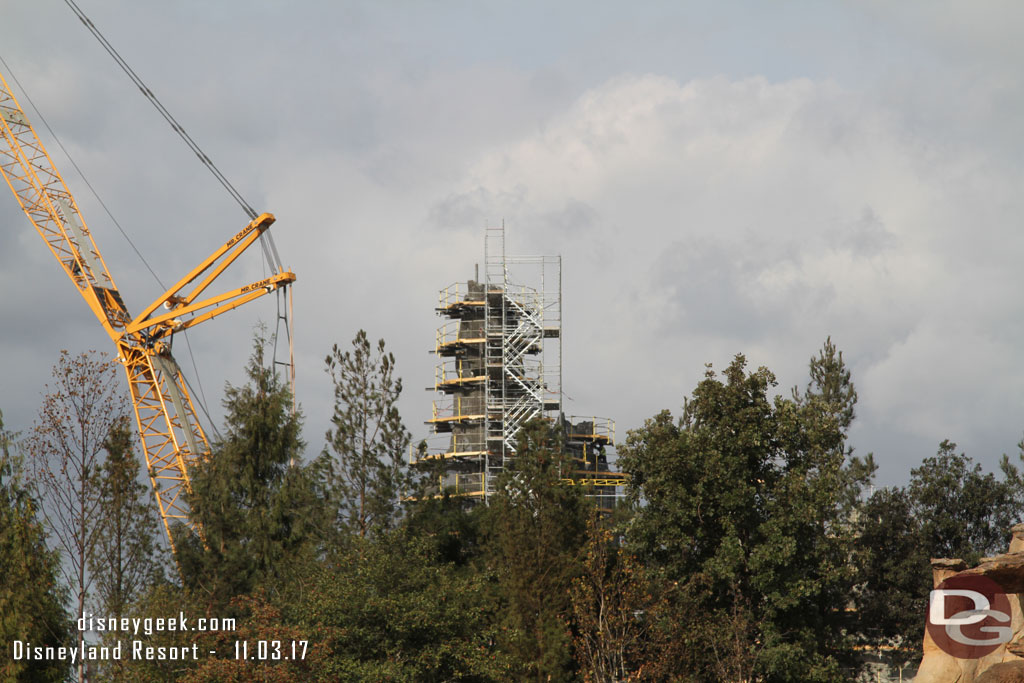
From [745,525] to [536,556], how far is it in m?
6.34

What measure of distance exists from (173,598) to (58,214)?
31172 millimetres

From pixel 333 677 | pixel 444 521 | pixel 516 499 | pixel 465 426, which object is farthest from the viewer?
pixel 465 426

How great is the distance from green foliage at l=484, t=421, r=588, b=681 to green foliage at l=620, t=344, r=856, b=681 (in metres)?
Result: 2.23

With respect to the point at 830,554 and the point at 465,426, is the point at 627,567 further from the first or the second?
the point at 465,426

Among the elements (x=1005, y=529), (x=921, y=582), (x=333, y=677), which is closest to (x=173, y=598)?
(x=333, y=677)

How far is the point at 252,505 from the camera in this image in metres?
35.1

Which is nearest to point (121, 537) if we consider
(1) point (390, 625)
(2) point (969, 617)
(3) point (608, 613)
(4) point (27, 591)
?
(4) point (27, 591)

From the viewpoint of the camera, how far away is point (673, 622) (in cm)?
3403

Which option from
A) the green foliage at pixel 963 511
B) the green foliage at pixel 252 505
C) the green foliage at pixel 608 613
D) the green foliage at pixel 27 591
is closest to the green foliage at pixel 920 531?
the green foliage at pixel 963 511

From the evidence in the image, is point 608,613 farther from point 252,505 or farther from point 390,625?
point 252,505

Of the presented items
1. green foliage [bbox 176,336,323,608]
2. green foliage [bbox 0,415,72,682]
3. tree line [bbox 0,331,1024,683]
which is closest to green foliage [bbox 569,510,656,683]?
tree line [bbox 0,331,1024,683]

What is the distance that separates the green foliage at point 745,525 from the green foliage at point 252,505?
10.3 metres

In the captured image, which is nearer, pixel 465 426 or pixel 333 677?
pixel 333 677

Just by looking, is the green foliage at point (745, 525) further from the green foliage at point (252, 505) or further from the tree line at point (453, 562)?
the green foliage at point (252, 505)
